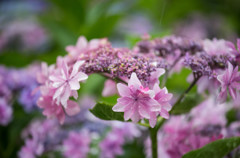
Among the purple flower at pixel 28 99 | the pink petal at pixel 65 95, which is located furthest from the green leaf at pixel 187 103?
the purple flower at pixel 28 99

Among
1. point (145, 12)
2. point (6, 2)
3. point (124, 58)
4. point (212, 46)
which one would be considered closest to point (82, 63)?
point (124, 58)

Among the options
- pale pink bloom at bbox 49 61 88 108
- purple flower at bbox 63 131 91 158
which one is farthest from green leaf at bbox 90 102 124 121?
purple flower at bbox 63 131 91 158

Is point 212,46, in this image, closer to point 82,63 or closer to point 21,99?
point 82,63

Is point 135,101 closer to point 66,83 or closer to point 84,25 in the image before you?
point 66,83

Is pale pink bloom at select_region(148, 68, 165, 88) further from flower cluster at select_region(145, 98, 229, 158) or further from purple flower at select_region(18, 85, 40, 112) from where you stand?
purple flower at select_region(18, 85, 40, 112)

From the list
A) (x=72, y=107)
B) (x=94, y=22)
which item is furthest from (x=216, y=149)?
(x=94, y=22)

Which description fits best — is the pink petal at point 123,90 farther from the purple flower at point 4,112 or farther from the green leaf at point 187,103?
the purple flower at point 4,112

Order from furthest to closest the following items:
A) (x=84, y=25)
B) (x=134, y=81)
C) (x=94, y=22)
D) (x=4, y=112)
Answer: (x=84, y=25)
(x=94, y=22)
(x=4, y=112)
(x=134, y=81)

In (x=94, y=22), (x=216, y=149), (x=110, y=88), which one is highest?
(x=94, y=22)
